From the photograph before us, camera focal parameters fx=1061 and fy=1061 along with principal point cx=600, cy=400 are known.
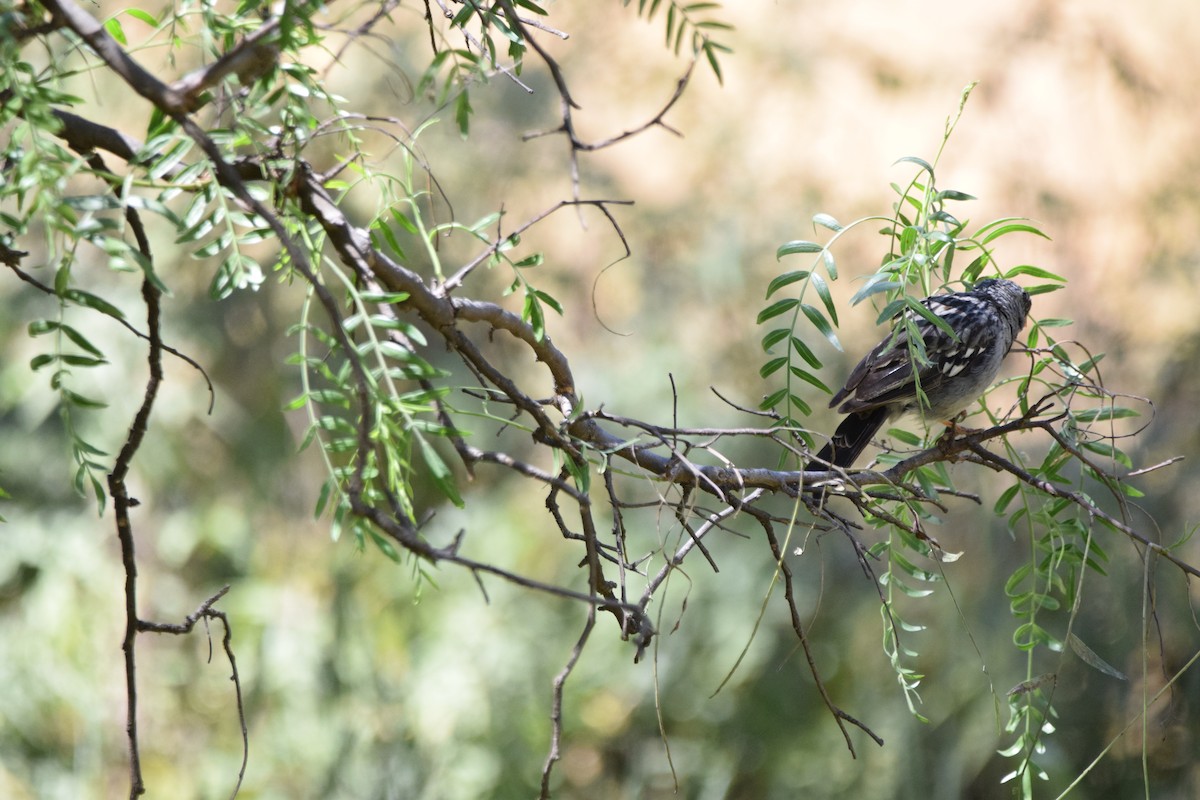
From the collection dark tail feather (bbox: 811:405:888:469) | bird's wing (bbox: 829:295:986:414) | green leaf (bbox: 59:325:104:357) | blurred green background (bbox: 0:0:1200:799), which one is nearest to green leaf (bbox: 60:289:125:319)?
green leaf (bbox: 59:325:104:357)

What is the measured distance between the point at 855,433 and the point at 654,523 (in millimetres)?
2370

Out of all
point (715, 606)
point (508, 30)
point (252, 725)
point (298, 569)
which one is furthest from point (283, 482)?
point (508, 30)

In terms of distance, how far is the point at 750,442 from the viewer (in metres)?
4.46

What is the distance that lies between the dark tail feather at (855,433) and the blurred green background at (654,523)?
1.44 metres

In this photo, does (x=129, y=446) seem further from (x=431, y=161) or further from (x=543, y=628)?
(x=431, y=161)

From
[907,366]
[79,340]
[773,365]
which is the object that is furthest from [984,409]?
[79,340]

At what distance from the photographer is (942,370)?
2154 millimetres

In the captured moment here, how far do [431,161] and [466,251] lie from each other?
1.50ft

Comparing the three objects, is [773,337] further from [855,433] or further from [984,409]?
[855,433]

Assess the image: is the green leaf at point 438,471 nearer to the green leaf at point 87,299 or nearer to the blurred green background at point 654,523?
the green leaf at point 87,299

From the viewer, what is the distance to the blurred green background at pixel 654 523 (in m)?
4.01

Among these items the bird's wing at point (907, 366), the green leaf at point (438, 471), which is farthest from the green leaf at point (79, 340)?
the bird's wing at point (907, 366)

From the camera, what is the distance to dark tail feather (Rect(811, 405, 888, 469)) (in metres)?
2.11

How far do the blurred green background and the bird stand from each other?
147 cm
